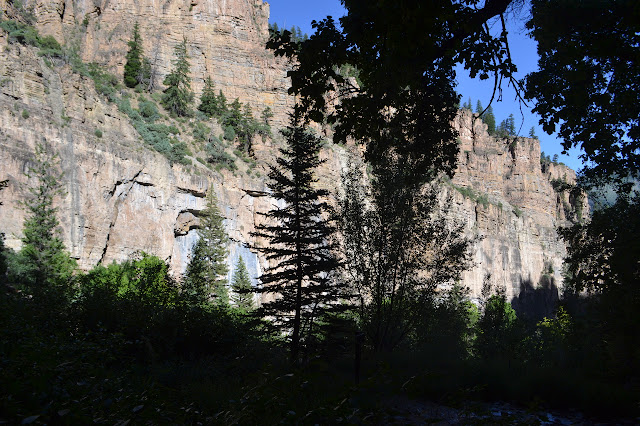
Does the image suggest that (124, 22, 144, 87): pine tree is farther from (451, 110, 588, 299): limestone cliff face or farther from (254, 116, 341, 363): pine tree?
(451, 110, 588, 299): limestone cliff face

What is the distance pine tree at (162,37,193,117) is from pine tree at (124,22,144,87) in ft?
12.1

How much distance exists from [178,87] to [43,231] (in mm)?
32941

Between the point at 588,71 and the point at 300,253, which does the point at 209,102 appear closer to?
the point at 300,253

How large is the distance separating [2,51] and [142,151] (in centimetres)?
1117

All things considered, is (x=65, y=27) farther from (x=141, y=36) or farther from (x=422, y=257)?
(x=422, y=257)

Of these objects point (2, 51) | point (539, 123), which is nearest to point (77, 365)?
point (539, 123)

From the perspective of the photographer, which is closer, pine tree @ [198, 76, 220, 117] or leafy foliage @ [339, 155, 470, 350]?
leafy foliage @ [339, 155, 470, 350]

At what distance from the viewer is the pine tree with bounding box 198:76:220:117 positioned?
54531 millimetres

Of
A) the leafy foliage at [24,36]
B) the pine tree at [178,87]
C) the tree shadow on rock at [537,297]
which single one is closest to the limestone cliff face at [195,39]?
the pine tree at [178,87]

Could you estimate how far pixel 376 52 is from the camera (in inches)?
181

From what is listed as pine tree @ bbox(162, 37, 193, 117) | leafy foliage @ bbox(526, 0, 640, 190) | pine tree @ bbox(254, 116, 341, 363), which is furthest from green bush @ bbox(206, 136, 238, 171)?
leafy foliage @ bbox(526, 0, 640, 190)

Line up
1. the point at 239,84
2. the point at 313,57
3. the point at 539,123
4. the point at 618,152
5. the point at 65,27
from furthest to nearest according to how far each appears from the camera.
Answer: the point at 239,84 < the point at 65,27 < the point at 618,152 < the point at 539,123 < the point at 313,57

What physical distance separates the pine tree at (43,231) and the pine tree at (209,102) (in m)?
29.8

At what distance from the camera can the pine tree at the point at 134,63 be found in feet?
171
